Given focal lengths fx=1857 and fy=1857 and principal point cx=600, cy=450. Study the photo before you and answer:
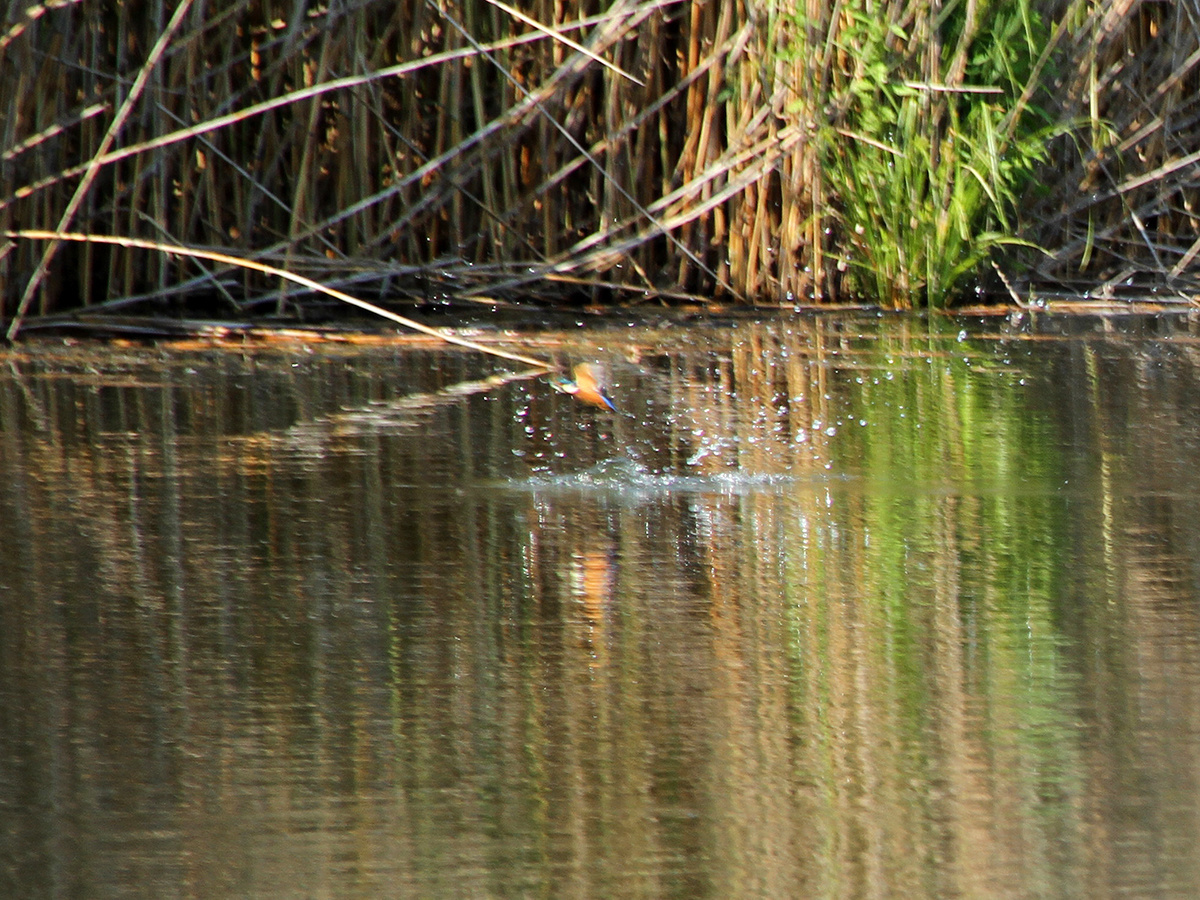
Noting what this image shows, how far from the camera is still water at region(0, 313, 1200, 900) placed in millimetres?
1816

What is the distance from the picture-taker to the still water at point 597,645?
1.82 meters

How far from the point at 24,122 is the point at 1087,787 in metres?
4.23

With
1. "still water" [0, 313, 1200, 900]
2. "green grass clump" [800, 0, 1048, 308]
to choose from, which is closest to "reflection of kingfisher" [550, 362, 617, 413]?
"still water" [0, 313, 1200, 900]

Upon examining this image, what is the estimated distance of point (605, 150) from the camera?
647 cm

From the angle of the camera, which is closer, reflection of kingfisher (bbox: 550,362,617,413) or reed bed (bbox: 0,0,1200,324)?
reflection of kingfisher (bbox: 550,362,617,413)

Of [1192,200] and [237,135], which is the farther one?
[1192,200]

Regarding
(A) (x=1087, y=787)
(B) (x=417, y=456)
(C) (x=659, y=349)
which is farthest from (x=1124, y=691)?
(C) (x=659, y=349)

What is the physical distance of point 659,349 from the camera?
5531 millimetres

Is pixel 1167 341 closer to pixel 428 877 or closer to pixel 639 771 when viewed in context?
pixel 639 771

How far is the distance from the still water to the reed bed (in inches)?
57.3

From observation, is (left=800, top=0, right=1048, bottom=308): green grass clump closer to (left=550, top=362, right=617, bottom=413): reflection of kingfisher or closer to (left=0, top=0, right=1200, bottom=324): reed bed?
(left=0, top=0, right=1200, bottom=324): reed bed

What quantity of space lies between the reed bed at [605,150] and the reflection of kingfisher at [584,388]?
1212mm

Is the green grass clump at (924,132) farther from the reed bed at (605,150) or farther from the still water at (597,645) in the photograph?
the still water at (597,645)

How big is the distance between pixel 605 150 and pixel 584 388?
244cm
